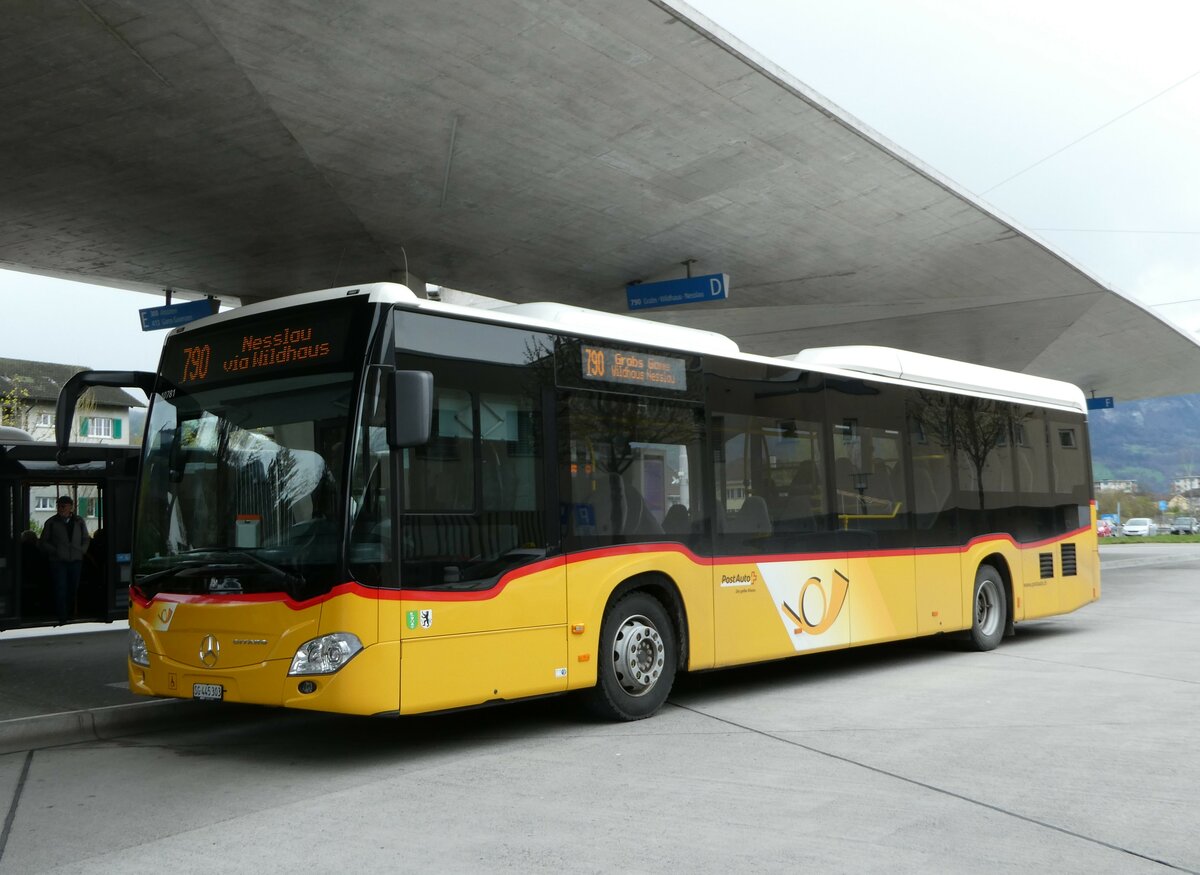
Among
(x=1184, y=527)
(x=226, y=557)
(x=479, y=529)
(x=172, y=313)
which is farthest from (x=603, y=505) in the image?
(x=1184, y=527)

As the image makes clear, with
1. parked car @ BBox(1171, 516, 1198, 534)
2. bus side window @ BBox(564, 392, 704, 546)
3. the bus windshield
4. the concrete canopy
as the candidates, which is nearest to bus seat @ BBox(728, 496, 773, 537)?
bus side window @ BBox(564, 392, 704, 546)

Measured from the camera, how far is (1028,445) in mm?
14078

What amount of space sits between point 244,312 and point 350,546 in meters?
2.00

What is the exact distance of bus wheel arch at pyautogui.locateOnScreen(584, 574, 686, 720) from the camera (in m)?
8.58

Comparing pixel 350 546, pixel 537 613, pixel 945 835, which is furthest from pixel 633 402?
pixel 945 835

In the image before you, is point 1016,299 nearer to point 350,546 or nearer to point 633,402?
point 633,402

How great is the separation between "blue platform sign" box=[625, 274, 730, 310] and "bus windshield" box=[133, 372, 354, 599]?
10.8m

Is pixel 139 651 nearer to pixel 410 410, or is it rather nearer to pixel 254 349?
pixel 254 349

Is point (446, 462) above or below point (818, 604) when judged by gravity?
above

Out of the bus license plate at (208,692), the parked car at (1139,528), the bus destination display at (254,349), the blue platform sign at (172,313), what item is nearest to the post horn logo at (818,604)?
the bus destination display at (254,349)

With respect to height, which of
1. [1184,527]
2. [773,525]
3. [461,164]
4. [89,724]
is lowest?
[89,724]

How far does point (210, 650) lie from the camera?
7.50 m

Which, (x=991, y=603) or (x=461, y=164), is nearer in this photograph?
(x=991, y=603)

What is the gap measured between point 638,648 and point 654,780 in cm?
210
